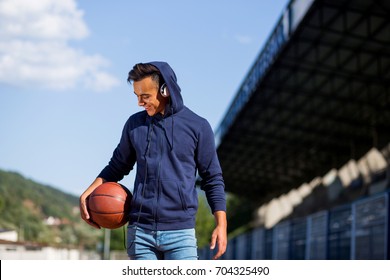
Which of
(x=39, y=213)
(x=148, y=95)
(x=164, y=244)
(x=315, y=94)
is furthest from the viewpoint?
(x=39, y=213)

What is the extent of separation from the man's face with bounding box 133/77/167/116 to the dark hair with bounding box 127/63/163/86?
A: 0.06 feet

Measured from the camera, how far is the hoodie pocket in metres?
3.49

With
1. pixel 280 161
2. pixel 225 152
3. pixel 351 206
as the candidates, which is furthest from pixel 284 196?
pixel 351 206

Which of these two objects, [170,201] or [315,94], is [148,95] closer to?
[170,201]

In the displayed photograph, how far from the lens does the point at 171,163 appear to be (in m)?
3.54

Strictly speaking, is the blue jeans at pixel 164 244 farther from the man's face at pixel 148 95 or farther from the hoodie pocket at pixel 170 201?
the man's face at pixel 148 95

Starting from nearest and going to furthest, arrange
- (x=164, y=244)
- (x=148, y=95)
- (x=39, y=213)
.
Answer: (x=164, y=244), (x=148, y=95), (x=39, y=213)

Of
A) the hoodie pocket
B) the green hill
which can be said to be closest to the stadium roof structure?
the green hill

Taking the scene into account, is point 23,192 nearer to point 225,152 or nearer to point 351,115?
point 225,152

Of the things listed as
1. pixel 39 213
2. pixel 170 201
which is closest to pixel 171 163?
pixel 170 201

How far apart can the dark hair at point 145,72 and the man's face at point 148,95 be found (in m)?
0.02

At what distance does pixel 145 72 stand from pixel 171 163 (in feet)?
1.47

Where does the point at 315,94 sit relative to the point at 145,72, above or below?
above

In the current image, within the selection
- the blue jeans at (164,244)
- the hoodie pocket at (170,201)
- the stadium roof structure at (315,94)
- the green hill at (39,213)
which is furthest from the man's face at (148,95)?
the green hill at (39,213)
